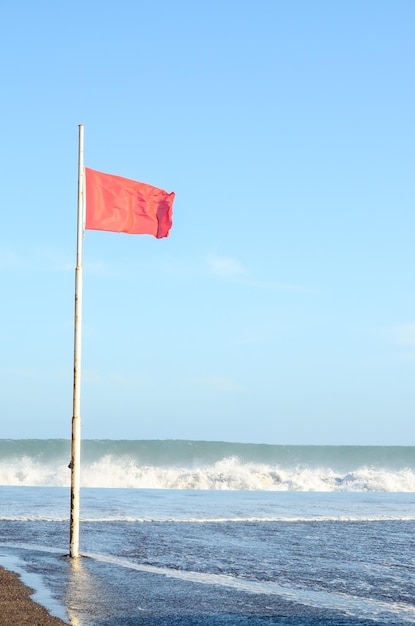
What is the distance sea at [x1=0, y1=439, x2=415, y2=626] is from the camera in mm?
10055

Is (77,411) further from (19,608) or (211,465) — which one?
(211,465)

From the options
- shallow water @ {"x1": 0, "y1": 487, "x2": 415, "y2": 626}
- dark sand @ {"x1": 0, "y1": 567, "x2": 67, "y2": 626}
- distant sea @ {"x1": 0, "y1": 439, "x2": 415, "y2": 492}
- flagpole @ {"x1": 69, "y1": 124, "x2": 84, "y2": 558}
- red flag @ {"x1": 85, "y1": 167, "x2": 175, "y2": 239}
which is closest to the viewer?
dark sand @ {"x1": 0, "y1": 567, "x2": 67, "y2": 626}

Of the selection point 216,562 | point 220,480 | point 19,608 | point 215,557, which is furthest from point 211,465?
point 19,608

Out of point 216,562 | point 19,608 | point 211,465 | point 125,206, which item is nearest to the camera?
point 19,608

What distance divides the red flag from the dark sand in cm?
646

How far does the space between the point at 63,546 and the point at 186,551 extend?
2496 mm

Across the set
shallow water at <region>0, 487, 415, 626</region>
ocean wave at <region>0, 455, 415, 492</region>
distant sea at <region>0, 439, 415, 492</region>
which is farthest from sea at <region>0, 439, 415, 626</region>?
distant sea at <region>0, 439, 415, 492</region>

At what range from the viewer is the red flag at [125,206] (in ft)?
49.3

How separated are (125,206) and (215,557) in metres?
6.62

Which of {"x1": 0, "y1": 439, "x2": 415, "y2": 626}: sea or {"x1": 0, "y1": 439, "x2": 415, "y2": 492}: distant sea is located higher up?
{"x1": 0, "y1": 439, "x2": 415, "y2": 492}: distant sea

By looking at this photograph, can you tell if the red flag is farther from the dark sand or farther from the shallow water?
the dark sand

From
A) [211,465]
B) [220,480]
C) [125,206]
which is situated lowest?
[220,480]

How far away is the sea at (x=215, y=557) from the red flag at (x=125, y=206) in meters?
5.96

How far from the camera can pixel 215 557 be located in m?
15.2
